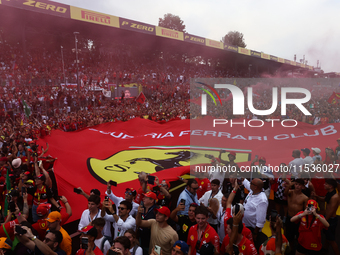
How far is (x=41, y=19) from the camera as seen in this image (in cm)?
2162

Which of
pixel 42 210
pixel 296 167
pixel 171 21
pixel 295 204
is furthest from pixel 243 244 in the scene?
pixel 171 21

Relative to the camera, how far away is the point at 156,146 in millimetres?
8766

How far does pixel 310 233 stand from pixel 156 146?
18.9 ft

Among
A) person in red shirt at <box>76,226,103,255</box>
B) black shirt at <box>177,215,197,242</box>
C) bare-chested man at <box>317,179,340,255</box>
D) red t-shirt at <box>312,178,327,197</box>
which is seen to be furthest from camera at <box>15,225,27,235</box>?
red t-shirt at <box>312,178,327,197</box>

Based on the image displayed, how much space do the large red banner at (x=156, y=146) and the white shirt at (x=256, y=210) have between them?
6.70ft

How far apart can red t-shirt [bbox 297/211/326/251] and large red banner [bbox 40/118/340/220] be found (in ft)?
8.97

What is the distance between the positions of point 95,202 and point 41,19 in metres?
22.6

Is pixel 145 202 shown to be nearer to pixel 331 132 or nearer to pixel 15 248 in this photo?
pixel 15 248

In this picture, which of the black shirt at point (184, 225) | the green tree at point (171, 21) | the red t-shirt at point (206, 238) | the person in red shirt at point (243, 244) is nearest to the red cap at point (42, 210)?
the black shirt at point (184, 225)

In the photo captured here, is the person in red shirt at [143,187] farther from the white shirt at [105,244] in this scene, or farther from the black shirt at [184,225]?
the white shirt at [105,244]

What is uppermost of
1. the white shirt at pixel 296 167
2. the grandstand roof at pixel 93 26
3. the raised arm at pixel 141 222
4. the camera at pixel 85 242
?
the grandstand roof at pixel 93 26

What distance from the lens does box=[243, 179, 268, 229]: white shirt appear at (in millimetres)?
3910

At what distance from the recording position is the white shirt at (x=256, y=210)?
12.8ft

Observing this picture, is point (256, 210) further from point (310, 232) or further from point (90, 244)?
point (90, 244)
